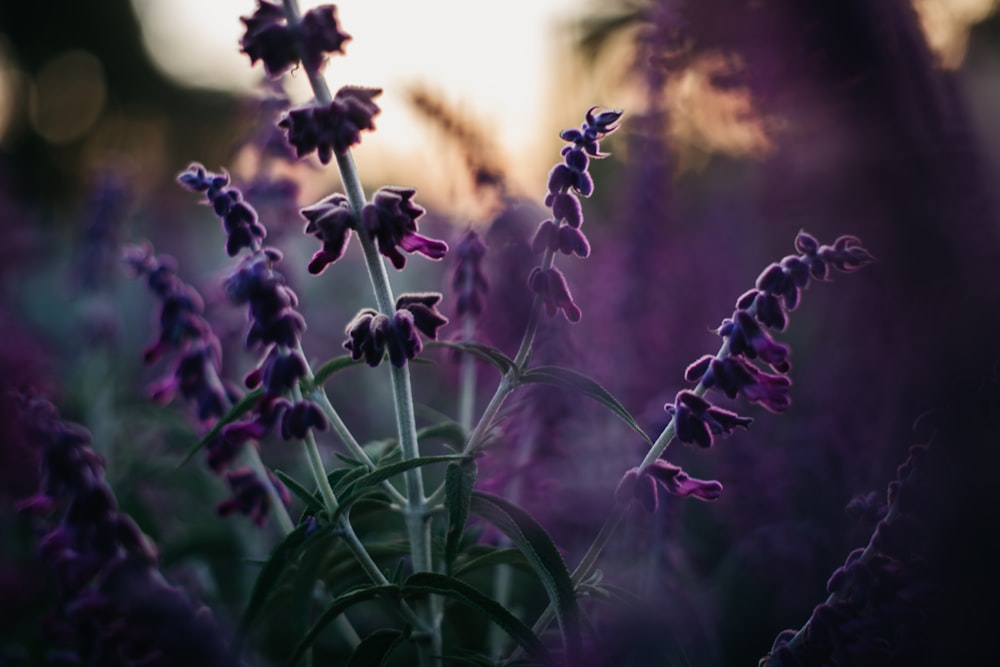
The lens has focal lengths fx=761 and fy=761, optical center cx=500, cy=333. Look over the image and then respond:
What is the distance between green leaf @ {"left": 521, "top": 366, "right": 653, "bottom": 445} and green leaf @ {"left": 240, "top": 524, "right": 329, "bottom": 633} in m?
0.38

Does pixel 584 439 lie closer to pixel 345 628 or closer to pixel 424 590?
pixel 345 628

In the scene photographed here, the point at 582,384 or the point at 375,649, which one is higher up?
the point at 582,384

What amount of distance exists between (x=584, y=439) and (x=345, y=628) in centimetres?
87

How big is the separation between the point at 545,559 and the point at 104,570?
718 millimetres

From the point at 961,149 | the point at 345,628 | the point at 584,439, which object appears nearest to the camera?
the point at 961,149

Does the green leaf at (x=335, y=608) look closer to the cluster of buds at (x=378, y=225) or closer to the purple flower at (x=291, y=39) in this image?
the cluster of buds at (x=378, y=225)

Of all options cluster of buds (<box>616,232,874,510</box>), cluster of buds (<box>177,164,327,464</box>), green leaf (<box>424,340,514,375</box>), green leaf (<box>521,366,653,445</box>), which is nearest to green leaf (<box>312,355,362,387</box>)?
cluster of buds (<box>177,164,327,464</box>)

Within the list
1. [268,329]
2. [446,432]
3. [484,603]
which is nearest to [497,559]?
[484,603]

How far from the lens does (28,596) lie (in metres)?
2.19

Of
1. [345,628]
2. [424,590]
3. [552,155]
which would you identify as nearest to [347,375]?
[552,155]

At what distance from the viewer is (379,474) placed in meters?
1.04

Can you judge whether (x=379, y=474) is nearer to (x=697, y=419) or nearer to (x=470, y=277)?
(x=697, y=419)

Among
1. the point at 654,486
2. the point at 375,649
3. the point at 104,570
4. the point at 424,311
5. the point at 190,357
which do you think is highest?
the point at 190,357

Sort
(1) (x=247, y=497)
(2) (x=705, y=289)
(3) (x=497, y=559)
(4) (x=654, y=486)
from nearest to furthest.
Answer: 1. (4) (x=654, y=486)
2. (3) (x=497, y=559)
3. (1) (x=247, y=497)
4. (2) (x=705, y=289)
